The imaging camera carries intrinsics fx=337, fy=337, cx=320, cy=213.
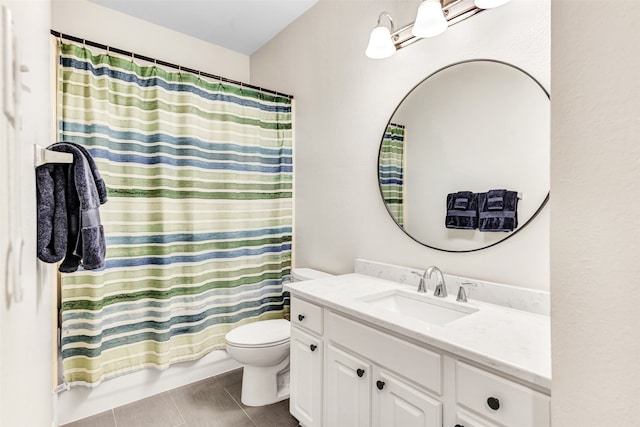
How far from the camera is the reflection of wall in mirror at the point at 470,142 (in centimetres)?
141

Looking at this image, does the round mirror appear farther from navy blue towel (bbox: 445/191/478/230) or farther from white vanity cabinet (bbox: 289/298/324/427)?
white vanity cabinet (bbox: 289/298/324/427)

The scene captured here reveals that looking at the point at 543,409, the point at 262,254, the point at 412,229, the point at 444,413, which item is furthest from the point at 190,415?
the point at 543,409

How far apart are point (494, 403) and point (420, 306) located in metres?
0.67

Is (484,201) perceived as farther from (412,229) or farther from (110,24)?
(110,24)

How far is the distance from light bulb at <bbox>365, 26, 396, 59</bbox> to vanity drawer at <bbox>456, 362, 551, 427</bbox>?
5.10ft

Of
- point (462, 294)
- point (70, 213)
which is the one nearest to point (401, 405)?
point (462, 294)

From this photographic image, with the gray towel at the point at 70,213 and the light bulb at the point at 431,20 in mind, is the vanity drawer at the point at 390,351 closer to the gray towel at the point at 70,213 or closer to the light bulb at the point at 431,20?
the gray towel at the point at 70,213

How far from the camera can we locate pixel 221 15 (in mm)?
2621

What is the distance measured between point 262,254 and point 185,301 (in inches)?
24.9

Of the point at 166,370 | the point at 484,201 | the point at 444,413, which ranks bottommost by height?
the point at 166,370

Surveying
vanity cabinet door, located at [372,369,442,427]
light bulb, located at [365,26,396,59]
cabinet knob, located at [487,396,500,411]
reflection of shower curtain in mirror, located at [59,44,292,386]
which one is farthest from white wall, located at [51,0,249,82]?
cabinet knob, located at [487,396,500,411]

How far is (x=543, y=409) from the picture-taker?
35.0 inches

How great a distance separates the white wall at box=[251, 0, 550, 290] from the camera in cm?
143

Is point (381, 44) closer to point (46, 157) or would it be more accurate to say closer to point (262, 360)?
point (46, 157)
